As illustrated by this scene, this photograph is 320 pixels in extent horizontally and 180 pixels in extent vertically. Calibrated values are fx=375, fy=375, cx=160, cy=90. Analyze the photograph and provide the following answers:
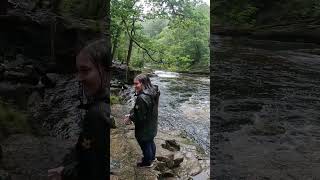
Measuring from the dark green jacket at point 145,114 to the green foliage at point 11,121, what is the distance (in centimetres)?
90

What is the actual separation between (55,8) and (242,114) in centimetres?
187

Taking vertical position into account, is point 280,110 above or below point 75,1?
below

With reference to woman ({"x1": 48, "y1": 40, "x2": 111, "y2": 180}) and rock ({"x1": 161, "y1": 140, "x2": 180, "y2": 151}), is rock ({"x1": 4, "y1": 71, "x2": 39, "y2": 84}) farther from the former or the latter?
rock ({"x1": 161, "y1": 140, "x2": 180, "y2": 151})

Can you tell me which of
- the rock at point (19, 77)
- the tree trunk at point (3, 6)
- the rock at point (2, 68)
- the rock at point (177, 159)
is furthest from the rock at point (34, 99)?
the rock at point (177, 159)

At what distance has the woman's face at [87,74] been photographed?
10.0 ft

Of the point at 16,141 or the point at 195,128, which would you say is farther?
the point at 195,128

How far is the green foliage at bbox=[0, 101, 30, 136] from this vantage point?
310 centimetres

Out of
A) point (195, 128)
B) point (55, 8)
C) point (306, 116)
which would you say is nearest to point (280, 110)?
point (306, 116)

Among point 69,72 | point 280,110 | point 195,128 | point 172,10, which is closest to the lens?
point 69,72

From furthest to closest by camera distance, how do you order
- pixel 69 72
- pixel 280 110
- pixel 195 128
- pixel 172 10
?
1. pixel 172 10
2. pixel 195 128
3. pixel 280 110
4. pixel 69 72

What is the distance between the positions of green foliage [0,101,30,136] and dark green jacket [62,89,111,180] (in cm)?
46

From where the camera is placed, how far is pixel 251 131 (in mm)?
3322

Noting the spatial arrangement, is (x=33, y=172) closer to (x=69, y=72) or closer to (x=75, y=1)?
(x=69, y=72)

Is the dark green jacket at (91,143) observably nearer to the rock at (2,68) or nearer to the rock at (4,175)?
the rock at (4,175)
